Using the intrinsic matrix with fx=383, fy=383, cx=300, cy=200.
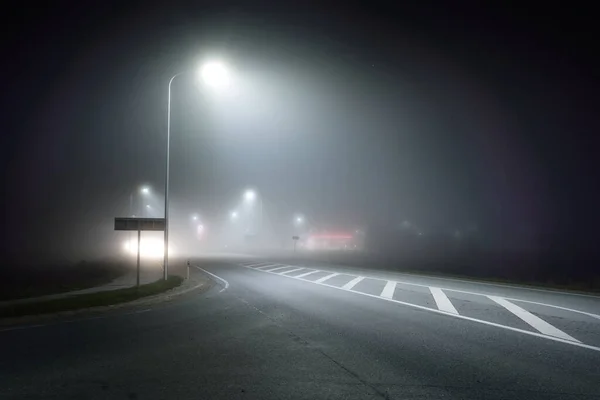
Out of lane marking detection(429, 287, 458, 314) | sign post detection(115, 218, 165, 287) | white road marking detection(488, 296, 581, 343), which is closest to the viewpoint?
white road marking detection(488, 296, 581, 343)

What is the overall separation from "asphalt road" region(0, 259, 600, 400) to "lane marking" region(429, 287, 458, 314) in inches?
2.5

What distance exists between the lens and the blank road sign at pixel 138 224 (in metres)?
15.6

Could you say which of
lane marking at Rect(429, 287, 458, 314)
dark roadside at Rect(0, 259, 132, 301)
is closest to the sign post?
dark roadside at Rect(0, 259, 132, 301)

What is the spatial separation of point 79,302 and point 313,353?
332 inches

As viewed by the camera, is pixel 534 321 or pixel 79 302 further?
pixel 79 302

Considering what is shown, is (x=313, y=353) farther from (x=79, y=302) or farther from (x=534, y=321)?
(x=79, y=302)

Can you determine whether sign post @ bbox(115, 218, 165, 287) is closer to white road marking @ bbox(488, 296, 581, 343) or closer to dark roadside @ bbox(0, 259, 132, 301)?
dark roadside @ bbox(0, 259, 132, 301)

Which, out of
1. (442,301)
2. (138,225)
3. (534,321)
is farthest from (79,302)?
(534,321)

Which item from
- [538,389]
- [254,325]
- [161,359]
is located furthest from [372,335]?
[161,359]

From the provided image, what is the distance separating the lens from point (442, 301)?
12.2 metres

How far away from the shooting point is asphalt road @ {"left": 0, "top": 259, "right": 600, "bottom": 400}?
490 cm

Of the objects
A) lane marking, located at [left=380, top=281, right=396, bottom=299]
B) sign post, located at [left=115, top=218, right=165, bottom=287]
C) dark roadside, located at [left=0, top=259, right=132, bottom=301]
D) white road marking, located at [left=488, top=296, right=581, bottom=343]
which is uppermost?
sign post, located at [left=115, top=218, right=165, bottom=287]

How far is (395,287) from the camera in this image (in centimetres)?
1591

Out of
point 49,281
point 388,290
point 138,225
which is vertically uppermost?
point 138,225
